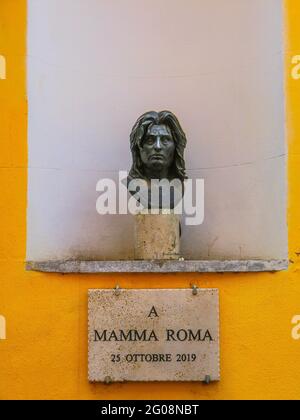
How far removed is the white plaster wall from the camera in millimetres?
5477

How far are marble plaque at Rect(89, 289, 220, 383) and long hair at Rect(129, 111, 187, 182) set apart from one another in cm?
71

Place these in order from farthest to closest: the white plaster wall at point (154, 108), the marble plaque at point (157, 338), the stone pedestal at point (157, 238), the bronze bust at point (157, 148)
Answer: the white plaster wall at point (154, 108), the bronze bust at point (157, 148), the stone pedestal at point (157, 238), the marble plaque at point (157, 338)

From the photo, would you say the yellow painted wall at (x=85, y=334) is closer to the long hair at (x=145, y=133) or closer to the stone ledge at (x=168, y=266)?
the stone ledge at (x=168, y=266)

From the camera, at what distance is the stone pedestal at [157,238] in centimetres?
522

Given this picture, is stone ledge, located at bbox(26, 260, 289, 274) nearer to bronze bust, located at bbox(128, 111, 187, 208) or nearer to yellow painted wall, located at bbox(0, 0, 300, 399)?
yellow painted wall, located at bbox(0, 0, 300, 399)

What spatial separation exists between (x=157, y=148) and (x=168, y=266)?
2.23 ft

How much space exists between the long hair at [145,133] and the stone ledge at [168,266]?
0.53m

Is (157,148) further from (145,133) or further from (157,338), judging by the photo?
(157,338)

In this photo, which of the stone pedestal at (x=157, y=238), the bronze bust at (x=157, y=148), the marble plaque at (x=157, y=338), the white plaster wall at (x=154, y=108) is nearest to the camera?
the marble plaque at (x=157, y=338)

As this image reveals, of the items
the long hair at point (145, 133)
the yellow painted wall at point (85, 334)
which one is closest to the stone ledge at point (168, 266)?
the yellow painted wall at point (85, 334)

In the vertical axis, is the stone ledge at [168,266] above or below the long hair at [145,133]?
below

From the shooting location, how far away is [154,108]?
579 centimetres

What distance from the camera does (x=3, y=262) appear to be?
17.3 feet

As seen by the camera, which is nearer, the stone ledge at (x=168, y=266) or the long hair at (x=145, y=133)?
the stone ledge at (x=168, y=266)
